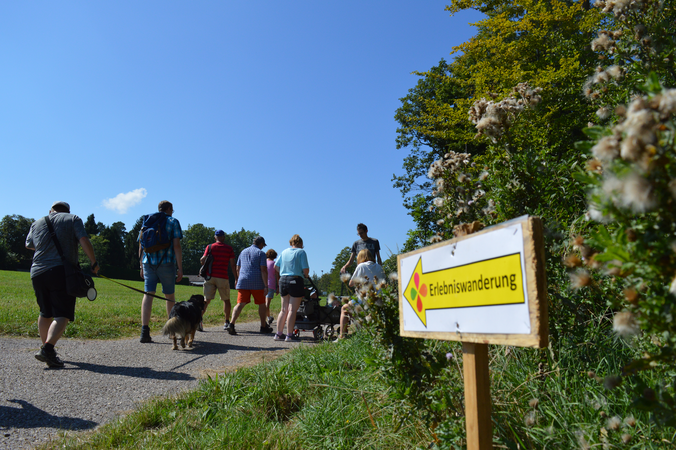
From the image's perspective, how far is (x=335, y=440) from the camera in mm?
2521

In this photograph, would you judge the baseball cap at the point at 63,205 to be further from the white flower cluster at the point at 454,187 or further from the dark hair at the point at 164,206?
the white flower cluster at the point at 454,187

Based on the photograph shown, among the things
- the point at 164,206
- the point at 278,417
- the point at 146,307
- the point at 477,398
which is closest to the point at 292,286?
the point at 146,307

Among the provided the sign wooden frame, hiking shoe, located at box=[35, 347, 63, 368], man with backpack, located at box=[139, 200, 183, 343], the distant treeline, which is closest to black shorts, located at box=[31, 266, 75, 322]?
hiking shoe, located at box=[35, 347, 63, 368]

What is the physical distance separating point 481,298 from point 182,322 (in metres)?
6.08

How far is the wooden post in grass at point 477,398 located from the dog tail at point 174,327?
19.2 feet

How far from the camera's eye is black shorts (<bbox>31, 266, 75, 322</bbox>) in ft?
17.5

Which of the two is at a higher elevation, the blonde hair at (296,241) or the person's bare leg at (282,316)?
the blonde hair at (296,241)

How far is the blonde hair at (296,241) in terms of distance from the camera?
27.3 feet

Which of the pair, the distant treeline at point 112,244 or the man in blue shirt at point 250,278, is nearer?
A: the man in blue shirt at point 250,278

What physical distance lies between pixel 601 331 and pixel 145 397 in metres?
4.08

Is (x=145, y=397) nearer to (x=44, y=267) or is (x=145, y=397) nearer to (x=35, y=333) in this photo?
(x=44, y=267)

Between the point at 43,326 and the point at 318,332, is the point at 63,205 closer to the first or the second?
the point at 43,326

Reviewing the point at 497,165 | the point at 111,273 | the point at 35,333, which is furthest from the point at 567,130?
the point at 111,273

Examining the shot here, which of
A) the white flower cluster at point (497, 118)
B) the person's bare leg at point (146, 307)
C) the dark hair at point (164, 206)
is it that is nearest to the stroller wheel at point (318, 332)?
the person's bare leg at point (146, 307)
